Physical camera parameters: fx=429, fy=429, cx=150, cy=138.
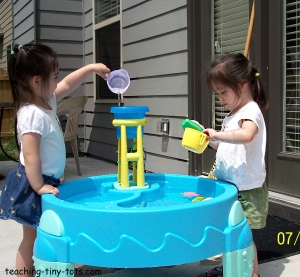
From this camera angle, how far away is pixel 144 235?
1.62 m

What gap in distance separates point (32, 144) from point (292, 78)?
2227 millimetres

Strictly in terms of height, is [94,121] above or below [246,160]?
above

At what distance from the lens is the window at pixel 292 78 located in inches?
131

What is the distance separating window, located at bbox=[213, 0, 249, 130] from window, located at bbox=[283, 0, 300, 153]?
1.65 ft

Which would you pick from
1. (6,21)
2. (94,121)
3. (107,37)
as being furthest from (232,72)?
(6,21)

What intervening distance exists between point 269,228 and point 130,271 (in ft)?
3.76

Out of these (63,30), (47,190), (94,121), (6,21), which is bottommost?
(47,190)

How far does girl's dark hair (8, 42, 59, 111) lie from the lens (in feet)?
6.86

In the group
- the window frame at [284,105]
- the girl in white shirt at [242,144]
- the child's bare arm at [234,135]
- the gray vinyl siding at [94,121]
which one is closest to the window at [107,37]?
the gray vinyl siding at [94,121]

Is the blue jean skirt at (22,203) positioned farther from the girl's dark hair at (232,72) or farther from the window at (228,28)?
the window at (228,28)

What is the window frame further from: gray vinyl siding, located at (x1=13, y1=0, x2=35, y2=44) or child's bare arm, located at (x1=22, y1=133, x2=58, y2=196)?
gray vinyl siding, located at (x1=13, y1=0, x2=35, y2=44)

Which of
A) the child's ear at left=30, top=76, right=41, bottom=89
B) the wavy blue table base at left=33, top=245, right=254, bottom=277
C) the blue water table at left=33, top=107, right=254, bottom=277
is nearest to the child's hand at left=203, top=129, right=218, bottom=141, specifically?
the blue water table at left=33, top=107, right=254, bottom=277
